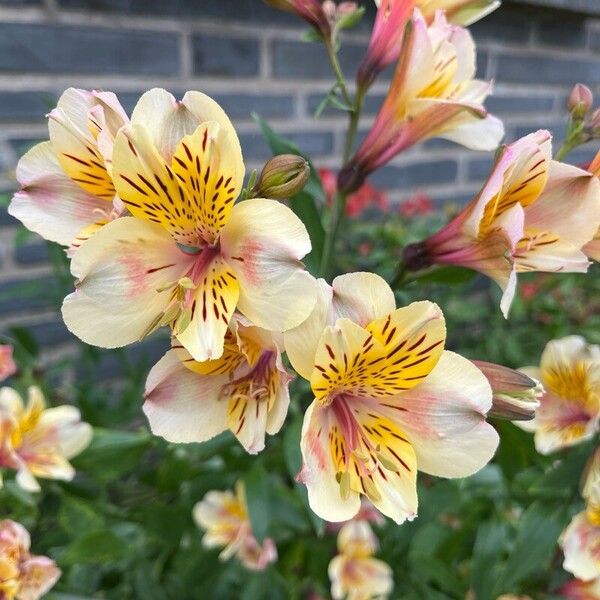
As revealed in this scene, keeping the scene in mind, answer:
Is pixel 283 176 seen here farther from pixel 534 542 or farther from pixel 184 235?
pixel 534 542

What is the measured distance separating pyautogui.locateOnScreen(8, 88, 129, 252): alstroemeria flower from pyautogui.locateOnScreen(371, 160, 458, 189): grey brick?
134 cm

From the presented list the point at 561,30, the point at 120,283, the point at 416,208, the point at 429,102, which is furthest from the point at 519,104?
the point at 120,283

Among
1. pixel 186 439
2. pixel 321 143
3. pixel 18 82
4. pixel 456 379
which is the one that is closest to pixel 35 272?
pixel 18 82

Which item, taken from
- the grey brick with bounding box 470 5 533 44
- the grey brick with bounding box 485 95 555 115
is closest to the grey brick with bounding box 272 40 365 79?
the grey brick with bounding box 470 5 533 44

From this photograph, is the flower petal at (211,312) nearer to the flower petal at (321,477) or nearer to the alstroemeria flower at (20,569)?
the flower petal at (321,477)

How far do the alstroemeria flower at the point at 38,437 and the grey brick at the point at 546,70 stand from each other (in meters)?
1.58

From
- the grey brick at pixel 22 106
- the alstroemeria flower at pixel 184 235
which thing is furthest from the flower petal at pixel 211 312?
the grey brick at pixel 22 106

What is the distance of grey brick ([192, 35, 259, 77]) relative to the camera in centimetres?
138

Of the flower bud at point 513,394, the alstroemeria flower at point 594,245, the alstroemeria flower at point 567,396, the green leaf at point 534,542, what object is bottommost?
the green leaf at point 534,542

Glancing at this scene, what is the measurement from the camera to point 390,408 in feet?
1.42

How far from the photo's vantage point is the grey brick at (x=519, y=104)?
1864 millimetres

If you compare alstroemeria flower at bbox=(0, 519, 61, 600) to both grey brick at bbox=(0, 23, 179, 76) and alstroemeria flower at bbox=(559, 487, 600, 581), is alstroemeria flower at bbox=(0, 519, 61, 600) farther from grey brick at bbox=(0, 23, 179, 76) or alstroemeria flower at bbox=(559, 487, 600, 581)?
grey brick at bbox=(0, 23, 179, 76)

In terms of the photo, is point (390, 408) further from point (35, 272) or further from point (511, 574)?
point (35, 272)

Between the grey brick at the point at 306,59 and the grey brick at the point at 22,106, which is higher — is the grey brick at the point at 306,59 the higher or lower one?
the higher one
